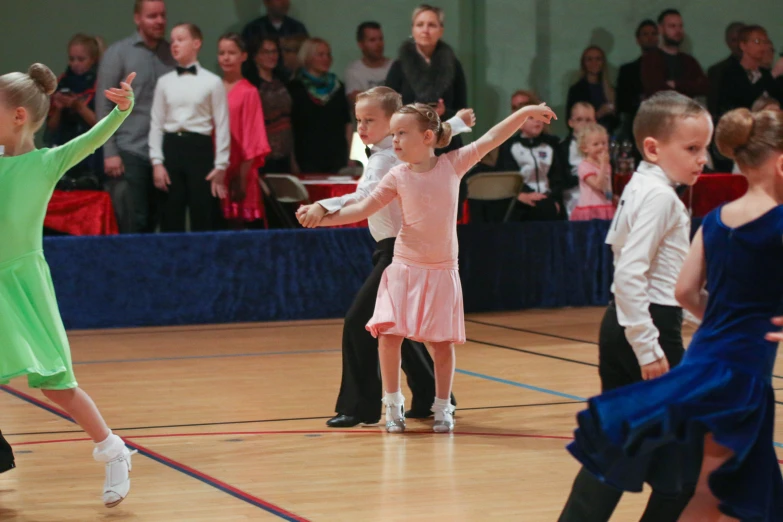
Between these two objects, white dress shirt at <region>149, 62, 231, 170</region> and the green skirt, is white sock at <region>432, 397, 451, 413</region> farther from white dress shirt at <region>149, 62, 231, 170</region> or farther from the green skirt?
white dress shirt at <region>149, 62, 231, 170</region>

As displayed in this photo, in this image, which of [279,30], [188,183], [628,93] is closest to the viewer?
[188,183]

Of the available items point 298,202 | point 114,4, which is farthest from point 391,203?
point 114,4

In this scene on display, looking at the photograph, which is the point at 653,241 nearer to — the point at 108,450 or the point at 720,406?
the point at 720,406

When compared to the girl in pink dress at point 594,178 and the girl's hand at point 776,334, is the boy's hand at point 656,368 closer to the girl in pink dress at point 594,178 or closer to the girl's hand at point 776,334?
the girl's hand at point 776,334

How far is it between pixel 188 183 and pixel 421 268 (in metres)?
4.28

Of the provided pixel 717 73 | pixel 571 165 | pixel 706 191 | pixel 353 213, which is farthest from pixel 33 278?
pixel 717 73

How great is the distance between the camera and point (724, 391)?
2.83 meters

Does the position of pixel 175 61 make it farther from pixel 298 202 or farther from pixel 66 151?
pixel 66 151

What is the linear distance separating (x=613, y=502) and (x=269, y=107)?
729cm

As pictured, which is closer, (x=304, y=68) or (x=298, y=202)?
(x=298, y=202)

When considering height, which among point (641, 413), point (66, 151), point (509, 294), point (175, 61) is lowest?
point (509, 294)

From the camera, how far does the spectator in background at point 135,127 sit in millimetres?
8906

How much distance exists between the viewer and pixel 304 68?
10.2 metres

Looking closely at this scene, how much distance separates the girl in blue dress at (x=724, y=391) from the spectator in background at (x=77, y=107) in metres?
6.77
